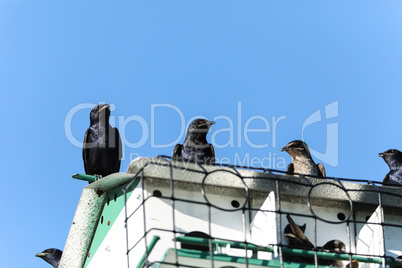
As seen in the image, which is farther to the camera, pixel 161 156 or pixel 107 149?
pixel 107 149

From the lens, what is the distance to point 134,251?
36.9 feet

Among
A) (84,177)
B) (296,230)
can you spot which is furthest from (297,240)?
(84,177)

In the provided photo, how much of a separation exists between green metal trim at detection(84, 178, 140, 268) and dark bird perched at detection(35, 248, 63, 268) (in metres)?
4.75

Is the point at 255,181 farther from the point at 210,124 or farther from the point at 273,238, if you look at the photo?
the point at 210,124

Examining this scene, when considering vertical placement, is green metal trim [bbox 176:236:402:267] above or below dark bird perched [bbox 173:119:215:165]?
below

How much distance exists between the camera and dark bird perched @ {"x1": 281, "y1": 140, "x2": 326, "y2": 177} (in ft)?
48.1

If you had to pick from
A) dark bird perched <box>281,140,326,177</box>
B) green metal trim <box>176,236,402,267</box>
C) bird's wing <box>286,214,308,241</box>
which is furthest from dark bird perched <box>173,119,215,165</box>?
green metal trim <box>176,236,402,267</box>

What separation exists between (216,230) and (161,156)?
3.79 ft

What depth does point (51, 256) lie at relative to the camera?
58.0 ft

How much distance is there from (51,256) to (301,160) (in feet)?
16.7

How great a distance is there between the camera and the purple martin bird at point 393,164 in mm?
15320

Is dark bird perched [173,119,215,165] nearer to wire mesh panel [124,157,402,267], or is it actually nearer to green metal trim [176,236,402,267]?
wire mesh panel [124,157,402,267]

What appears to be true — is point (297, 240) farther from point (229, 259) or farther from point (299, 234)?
point (229, 259)

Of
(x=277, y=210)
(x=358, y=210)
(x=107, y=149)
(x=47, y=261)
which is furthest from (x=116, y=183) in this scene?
(x=47, y=261)
